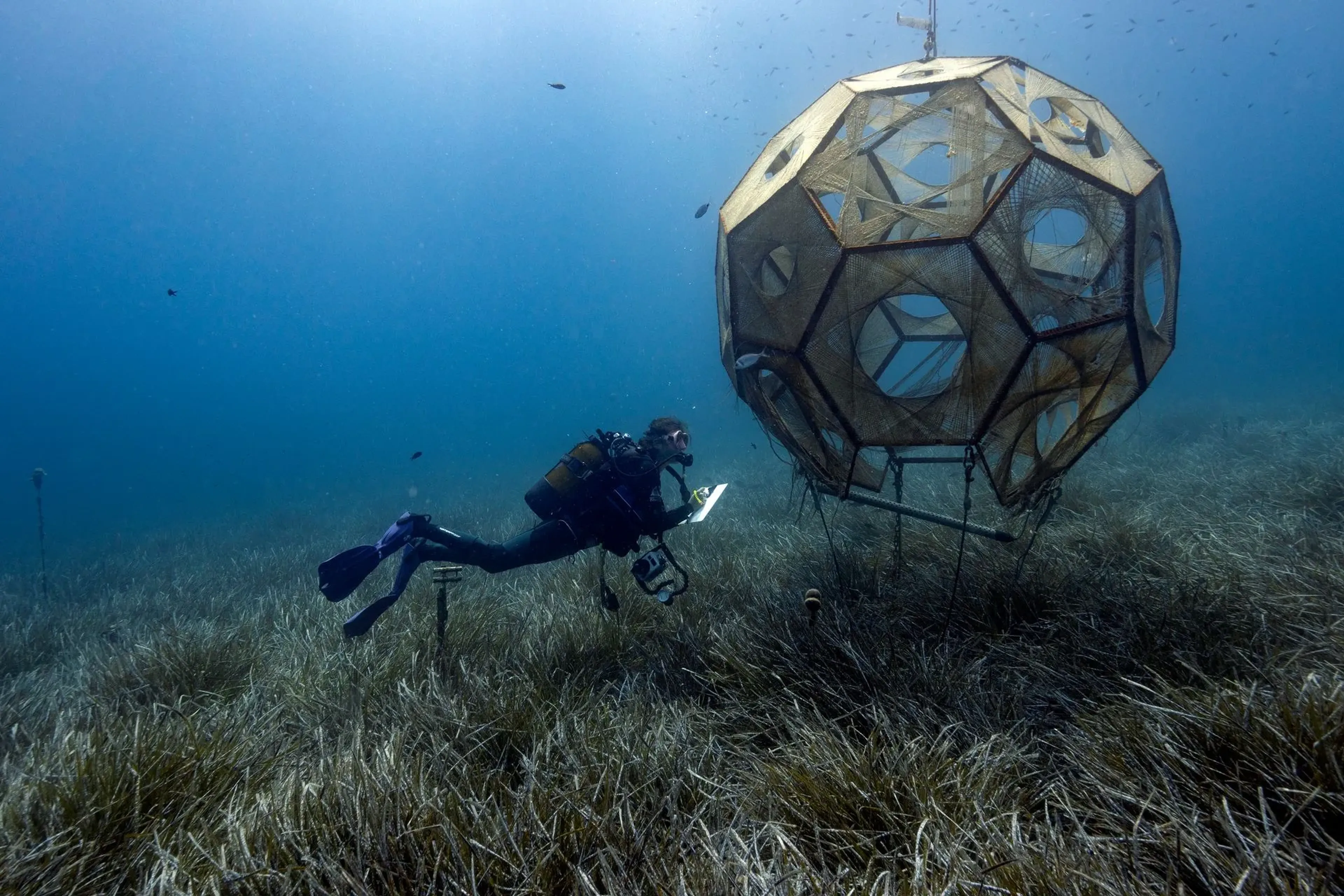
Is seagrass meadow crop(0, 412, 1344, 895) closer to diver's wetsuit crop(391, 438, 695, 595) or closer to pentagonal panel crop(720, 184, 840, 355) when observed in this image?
diver's wetsuit crop(391, 438, 695, 595)

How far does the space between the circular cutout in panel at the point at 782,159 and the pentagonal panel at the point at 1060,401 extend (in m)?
1.69

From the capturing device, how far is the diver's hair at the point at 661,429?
4.59 meters

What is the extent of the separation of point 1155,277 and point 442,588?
178 inches

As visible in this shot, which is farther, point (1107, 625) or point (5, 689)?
point (5, 689)

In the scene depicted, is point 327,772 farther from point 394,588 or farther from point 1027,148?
point 1027,148

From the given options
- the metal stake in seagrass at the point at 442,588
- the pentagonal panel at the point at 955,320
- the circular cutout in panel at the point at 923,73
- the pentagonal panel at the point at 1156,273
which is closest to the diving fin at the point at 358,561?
the metal stake in seagrass at the point at 442,588

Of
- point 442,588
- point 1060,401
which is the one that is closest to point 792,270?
point 1060,401

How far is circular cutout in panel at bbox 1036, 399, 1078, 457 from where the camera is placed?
9.59 feet

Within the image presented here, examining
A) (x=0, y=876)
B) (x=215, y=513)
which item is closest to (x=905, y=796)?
(x=0, y=876)

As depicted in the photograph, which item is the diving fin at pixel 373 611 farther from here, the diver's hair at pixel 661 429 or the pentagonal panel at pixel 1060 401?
the pentagonal panel at pixel 1060 401

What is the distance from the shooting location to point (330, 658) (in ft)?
12.4

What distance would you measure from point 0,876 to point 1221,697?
3.80 metres

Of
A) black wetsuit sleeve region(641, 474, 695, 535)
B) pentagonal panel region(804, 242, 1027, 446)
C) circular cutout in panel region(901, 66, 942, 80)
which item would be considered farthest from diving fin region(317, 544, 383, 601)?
circular cutout in panel region(901, 66, 942, 80)

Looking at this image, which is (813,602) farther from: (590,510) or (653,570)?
(590,510)
